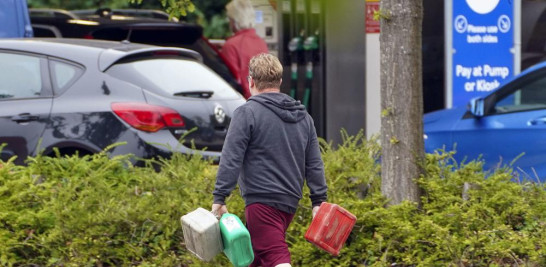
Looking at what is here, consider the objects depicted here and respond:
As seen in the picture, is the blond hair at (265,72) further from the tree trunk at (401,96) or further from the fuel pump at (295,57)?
the fuel pump at (295,57)

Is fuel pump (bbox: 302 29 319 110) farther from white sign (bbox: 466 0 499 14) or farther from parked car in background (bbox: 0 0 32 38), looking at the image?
parked car in background (bbox: 0 0 32 38)

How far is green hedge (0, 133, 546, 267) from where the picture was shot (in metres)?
5.70

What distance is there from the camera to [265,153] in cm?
500

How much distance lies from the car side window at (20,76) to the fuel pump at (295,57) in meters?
5.23

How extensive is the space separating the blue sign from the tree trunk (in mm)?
4835

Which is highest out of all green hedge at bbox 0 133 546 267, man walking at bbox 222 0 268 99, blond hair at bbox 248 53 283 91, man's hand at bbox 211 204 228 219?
blond hair at bbox 248 53 283 91

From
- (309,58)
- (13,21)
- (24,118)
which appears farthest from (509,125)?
(13,21)

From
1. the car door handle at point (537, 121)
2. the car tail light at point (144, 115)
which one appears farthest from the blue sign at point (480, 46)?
the car tail light at point (144, 115)

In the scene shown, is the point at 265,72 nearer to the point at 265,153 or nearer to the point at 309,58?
the point at 265,153

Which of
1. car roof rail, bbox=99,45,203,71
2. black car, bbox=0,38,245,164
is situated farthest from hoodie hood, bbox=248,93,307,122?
car roof rail, bbox=99,45,203,71

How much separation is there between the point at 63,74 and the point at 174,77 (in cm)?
89

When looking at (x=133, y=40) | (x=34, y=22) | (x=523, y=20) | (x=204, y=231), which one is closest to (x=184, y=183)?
(x=204, y=231)

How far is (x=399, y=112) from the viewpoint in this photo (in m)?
6.32

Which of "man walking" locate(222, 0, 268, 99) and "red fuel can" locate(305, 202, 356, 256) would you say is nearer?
"red fuel can" locate(305, 202, 356, 256)
